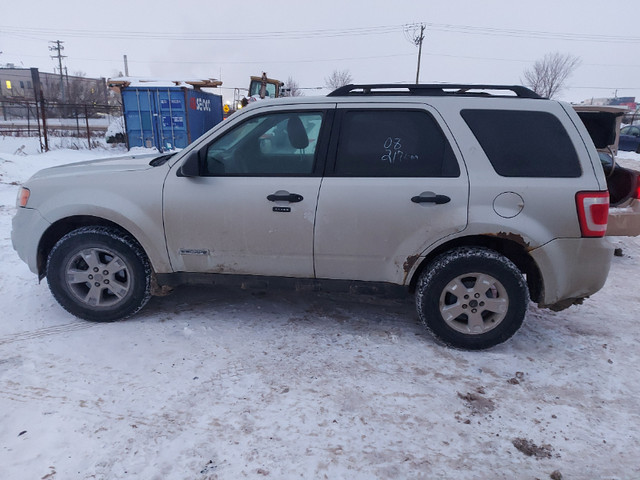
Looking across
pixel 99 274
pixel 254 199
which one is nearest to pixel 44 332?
pixel 99 274

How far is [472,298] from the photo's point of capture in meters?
3.37

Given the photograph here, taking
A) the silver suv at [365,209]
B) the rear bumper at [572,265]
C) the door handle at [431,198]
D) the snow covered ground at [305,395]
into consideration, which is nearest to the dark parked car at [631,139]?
the snow covered ground at [305,395]

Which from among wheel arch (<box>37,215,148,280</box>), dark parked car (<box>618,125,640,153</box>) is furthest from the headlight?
dark parked car (<box>618,125,640,153</box>)

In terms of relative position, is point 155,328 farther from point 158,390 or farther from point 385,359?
point 385,359

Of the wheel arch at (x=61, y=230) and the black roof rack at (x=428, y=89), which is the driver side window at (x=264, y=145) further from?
the wheel arch at (x=61, y=230)

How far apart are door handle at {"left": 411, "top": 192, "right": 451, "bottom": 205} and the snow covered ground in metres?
1.16

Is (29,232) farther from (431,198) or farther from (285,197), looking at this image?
(431,198)

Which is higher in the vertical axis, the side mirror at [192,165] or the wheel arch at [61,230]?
the side mirror at [192,165]

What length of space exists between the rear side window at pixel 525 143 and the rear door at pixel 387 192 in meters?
0.25

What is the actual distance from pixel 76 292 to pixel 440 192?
10.1 ft

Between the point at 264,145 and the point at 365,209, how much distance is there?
979 millimetres

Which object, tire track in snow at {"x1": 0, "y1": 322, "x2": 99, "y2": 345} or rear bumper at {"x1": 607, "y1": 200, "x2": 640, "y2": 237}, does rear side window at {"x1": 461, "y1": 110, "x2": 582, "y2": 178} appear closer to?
rear bumper at {"x1": 607, "y1": 200, "x2": 640, "y2": 237}

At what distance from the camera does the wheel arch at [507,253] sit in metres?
3.39

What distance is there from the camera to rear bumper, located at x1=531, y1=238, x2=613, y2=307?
3.24 metres
